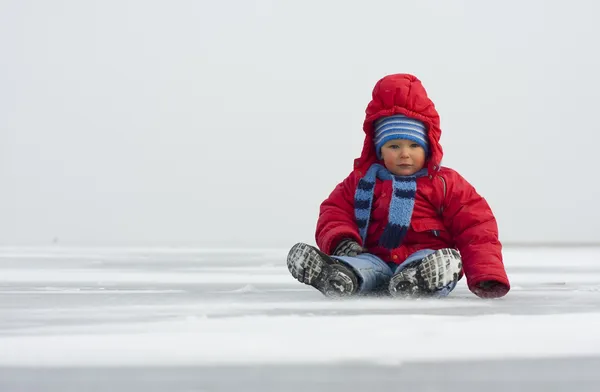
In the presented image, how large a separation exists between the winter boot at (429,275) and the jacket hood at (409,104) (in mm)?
371

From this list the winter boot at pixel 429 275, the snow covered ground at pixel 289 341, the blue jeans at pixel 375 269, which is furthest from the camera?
the blue jeans at pixel 375 269

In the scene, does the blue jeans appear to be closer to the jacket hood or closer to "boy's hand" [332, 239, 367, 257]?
"boy's hand" [332, 239, 367, 257]

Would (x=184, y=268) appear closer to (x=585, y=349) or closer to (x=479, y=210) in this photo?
(x=479, y=210)

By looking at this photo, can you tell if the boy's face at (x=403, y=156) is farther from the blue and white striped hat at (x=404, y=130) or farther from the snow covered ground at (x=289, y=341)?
the snow covered ground at (x=289, y=341)

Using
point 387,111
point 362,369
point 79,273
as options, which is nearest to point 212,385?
point 362,369

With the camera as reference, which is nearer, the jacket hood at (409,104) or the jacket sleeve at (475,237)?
the jacket sleeve at (475,237)

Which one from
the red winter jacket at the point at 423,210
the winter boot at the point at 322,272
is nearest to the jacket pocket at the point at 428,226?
the red winter jacket at the point at 423,210

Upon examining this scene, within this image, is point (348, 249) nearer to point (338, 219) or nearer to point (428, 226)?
point (338, 219)

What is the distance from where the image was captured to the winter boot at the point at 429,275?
222cm

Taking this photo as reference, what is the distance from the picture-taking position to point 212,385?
112cm

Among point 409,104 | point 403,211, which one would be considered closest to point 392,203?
point 403,211

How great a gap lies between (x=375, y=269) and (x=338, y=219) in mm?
221

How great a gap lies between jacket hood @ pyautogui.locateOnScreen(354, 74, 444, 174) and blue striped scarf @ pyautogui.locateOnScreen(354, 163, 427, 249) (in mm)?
73

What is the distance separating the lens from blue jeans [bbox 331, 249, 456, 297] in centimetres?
232
